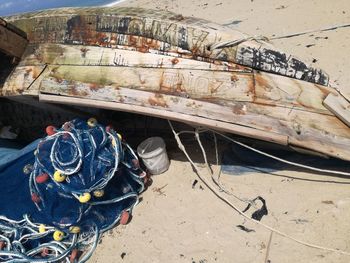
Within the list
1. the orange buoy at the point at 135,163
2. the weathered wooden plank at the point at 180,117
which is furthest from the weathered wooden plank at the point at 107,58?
the orange buoy at the point at 135,163

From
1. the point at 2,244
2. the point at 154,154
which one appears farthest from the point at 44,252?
the point at 154,154

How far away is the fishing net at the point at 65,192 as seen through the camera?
368cm

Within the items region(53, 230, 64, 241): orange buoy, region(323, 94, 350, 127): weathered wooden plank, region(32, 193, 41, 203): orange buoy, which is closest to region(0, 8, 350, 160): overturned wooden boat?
region(323, 94, 350, 127): weathered wooden plank

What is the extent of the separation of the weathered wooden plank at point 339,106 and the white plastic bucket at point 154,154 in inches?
67.4

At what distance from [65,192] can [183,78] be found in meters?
1.53

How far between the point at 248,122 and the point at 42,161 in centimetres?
190

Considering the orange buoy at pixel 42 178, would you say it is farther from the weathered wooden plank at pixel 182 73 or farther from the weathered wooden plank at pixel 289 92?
the weathered wooden plank at pixel 289 92

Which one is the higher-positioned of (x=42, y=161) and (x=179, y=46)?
(x=179, y=46)

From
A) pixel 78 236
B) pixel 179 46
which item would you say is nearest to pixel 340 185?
pixel 179 46

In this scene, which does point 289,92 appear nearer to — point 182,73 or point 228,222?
point 182,73

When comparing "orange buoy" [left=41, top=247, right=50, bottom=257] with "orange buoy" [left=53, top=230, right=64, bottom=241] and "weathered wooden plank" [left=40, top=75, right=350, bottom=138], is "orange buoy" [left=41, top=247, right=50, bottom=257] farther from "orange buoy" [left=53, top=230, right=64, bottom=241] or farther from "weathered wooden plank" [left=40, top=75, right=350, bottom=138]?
"weathered wooden plank" [left=40, top=75, right=350, bottom=138]

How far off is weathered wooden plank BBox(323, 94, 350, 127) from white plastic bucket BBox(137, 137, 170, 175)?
5.62 feet

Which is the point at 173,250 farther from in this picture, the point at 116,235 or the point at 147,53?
the point at 147,53

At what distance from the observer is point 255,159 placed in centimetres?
416
